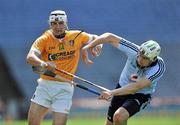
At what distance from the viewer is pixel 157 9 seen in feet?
74.9

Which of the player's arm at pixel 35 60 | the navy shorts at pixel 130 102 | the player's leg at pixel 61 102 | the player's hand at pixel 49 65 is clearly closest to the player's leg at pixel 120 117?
the navy shorts at pixel 130 102

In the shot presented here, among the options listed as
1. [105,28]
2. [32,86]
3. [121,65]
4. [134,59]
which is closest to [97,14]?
[105,28]

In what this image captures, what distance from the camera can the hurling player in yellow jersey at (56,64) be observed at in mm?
8969

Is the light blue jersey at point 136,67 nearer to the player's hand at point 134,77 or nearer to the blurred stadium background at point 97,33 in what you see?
the player's hand at point 134,77

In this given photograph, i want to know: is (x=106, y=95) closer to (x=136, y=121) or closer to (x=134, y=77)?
(x=134, y=77)

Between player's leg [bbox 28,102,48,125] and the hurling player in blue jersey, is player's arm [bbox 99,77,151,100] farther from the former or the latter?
player's leg [bbox 28,102,48,125]

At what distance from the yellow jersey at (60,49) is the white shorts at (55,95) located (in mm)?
99

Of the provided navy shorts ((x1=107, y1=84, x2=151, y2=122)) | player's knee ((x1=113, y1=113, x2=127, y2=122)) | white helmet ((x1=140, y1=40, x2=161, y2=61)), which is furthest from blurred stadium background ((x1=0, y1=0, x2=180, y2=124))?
white helmet ((x1=140, y1=40, x2=161, y2=61))

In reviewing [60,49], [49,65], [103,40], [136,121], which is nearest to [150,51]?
[103,40]

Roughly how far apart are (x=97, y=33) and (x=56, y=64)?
41.4 feet

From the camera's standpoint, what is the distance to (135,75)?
360 inches

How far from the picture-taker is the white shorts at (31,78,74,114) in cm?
Answer: 905

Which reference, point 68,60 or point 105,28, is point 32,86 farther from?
point 68,60

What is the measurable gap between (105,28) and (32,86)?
319 centimetres
